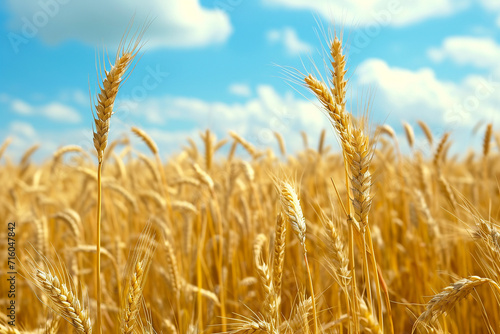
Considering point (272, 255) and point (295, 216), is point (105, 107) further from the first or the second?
point (272, 255)

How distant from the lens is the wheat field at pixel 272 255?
116cm

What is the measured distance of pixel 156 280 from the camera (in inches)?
116

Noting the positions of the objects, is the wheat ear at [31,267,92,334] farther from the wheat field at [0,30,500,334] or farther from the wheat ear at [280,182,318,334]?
the wheat ear at [280,182,318,334]

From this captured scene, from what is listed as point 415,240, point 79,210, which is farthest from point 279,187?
point 79,210

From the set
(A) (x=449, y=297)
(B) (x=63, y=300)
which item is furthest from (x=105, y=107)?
(A) (x=449, y=297)

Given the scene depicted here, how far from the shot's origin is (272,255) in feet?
7.28

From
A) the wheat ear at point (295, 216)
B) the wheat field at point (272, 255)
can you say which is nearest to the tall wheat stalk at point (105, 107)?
the wheat field at point (272, 255)

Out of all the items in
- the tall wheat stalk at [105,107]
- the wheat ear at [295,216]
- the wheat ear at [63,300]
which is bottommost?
the wheat ear at [63,300]

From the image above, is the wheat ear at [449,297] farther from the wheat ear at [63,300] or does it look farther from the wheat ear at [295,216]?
the wheat ear at [63,300]

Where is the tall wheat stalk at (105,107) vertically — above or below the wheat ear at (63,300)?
above

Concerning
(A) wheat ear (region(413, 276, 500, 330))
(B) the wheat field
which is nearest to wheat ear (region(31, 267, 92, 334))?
(B) the wheat field

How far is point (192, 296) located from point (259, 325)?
124cm

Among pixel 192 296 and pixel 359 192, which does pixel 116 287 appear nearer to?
pixel 192 296

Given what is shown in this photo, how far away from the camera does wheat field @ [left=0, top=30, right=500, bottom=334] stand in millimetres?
1164
